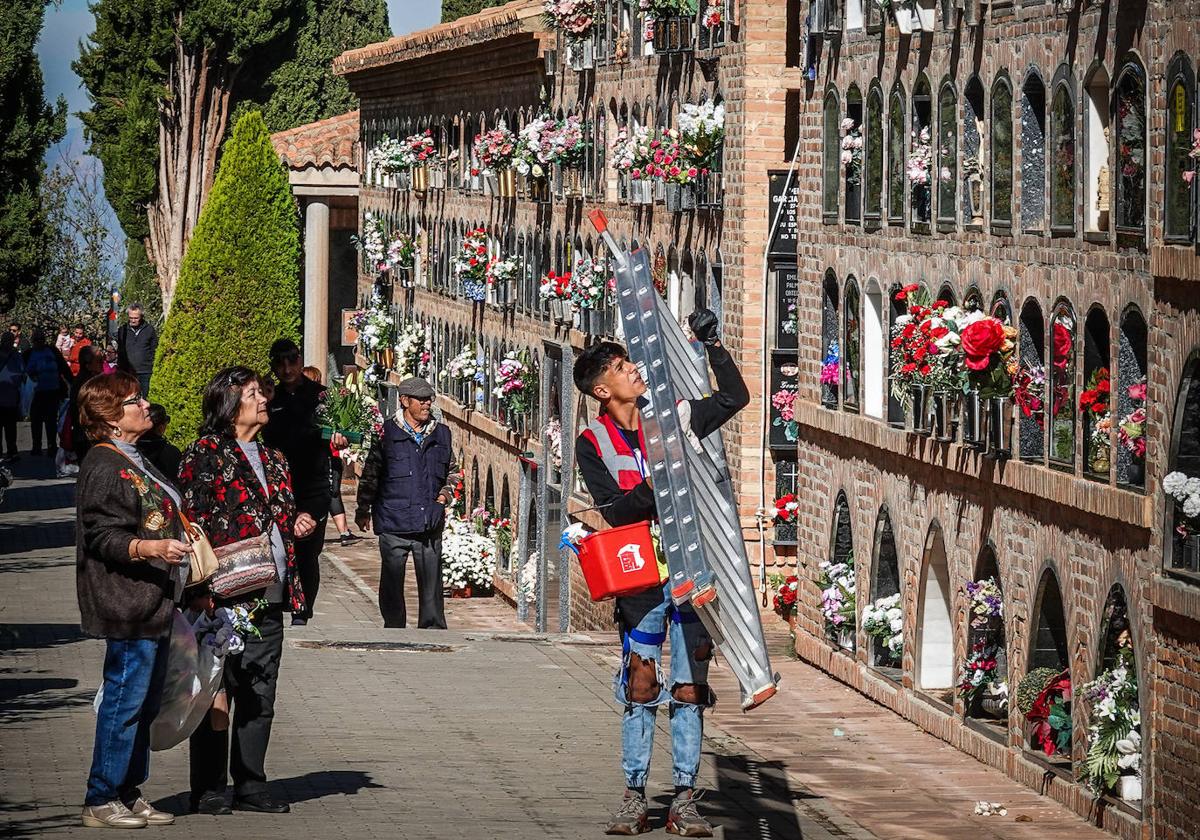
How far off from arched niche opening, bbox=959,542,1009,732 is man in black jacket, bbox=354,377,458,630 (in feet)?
18.3

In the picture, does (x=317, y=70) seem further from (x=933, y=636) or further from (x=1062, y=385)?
(x=1062, y=385)

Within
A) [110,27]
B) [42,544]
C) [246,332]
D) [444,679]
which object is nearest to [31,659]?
[444,679]

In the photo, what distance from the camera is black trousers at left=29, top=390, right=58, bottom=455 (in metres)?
37.3

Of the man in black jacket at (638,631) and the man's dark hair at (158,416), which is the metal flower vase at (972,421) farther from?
the man's dark hair at (158,416)

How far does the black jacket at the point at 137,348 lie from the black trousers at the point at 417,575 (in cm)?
1852

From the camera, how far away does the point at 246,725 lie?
404 inches

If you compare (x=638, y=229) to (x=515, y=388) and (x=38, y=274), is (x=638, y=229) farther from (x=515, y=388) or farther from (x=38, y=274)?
(x=38, y=274)

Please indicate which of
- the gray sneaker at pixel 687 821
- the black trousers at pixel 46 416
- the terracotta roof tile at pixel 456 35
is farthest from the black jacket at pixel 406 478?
the black trousers at pixel 46 416

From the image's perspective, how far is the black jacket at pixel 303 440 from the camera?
1605 cm

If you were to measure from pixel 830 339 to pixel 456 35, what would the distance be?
15.9 metres

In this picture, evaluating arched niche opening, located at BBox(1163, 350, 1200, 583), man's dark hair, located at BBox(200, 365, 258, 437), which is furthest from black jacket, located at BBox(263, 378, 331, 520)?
arched niche opening, located at BBox(1163, 350, 1200, 583)

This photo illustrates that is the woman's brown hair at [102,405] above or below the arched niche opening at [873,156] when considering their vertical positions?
below

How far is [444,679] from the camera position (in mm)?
15062

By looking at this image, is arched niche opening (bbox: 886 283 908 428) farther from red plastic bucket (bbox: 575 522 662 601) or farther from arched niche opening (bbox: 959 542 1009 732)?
red plastic bucket (bbox: 575 522 662 601)
